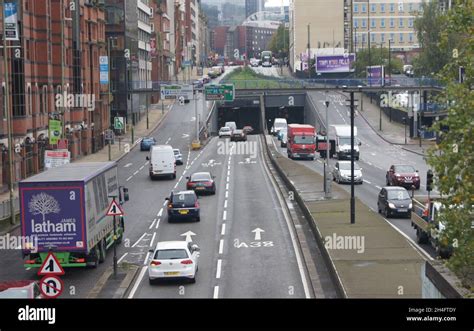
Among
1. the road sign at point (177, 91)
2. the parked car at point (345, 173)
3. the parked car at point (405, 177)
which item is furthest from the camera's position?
the road sign at point (177, 91)

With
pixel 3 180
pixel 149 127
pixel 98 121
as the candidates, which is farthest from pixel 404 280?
pixel 149 127

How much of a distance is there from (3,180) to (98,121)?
3553 centimetres

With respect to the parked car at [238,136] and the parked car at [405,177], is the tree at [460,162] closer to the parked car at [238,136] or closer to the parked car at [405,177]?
the parked car at [405,177]

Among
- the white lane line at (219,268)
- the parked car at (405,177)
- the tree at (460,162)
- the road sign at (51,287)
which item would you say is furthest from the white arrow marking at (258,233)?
the tree at (460,162)

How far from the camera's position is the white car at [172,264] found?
91.5ft

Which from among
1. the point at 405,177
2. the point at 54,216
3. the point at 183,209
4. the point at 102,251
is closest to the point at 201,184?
the point at 183,209

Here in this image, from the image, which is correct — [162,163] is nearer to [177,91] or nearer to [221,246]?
[221,246]

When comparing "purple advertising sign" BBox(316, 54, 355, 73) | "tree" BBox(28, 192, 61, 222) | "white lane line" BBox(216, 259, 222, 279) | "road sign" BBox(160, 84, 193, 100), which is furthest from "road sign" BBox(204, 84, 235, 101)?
"tree" BBox(28, 192, 61, 222)

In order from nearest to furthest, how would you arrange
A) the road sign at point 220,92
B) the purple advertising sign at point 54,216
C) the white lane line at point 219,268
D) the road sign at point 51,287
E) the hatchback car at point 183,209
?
the road sign at point 51,287 < the purple advertising sign at point 54,216 < the white lane line at point 219,268 < the hatchback car at point 183,209 < the road sign at point 220,92

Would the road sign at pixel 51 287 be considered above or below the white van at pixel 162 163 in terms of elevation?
above

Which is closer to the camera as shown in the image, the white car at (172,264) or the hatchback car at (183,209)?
the white car at (172,264)

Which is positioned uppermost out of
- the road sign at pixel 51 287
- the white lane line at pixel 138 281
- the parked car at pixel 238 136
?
the road sign at pixel 51 287

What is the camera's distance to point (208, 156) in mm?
81625

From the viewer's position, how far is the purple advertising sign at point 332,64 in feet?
428
